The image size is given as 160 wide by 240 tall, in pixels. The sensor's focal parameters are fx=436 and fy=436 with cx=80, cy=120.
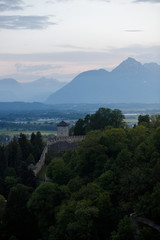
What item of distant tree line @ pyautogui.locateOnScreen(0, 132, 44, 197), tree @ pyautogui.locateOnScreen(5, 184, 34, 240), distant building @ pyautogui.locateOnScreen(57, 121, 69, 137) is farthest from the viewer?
distant building @ pyautogui.locateOnScreen(57, 121, 69, 137)

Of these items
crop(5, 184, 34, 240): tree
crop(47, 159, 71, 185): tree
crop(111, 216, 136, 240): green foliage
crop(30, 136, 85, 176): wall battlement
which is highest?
crop(30, 136, 85, 176): wall battlement

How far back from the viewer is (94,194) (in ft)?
116

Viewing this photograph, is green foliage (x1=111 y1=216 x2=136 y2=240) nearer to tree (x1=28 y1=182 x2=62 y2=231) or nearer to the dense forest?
the dense forest

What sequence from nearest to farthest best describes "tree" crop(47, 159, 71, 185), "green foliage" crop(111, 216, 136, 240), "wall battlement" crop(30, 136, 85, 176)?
"green foliage" crop(111, 216, 136, 240) → "tree" crop(47, 159, 71, 185) → "wall battlement" crop(30, 136, 85, 176)

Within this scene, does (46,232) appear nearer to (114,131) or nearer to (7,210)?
(7,210)

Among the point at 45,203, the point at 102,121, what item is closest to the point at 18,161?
the point at 102,121

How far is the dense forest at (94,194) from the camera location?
3186 centimetres

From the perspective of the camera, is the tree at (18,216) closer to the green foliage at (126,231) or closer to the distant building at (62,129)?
the green foliage at (126,231)

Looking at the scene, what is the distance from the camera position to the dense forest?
31.9m

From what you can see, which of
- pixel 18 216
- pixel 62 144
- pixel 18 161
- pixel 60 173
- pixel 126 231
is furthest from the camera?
pixel 62 144

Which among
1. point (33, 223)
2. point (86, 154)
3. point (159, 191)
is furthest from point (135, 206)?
point (86, 154)

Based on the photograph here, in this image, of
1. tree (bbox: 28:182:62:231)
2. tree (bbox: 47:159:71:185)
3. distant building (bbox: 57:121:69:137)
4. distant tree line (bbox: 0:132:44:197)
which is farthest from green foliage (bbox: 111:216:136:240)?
distant building (bbox: 57:121:69:137)

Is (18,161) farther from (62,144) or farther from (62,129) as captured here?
(62,129)

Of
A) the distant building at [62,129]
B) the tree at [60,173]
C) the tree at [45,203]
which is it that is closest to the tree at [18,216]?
the tree at [45,203]
